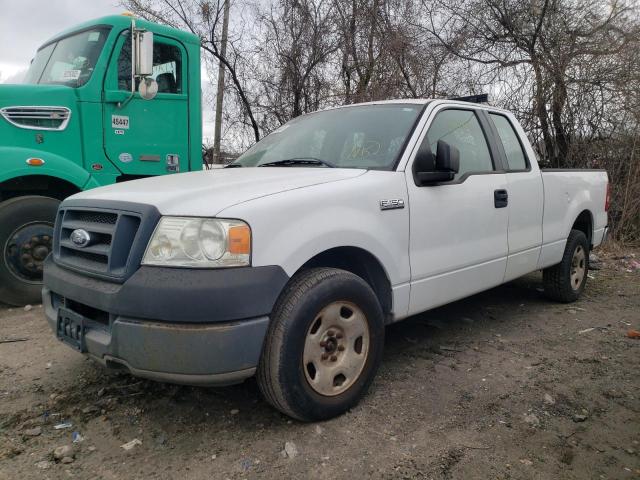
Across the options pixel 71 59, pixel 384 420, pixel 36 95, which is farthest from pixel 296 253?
pixel 71 59

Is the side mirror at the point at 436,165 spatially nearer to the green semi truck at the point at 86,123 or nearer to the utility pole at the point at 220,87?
the green semi truck at the point at 86,123

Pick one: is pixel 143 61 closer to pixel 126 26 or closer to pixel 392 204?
pixel 126 26

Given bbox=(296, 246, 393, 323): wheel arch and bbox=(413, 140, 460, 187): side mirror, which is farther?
A: bbox=(413, 140, 460, 187): side mirror

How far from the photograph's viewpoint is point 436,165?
136 inches

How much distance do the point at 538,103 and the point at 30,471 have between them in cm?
940

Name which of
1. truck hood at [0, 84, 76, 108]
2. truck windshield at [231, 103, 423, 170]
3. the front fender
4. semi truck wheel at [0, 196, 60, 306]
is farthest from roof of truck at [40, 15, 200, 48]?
truck windshield at [231, 103, 423, 170]

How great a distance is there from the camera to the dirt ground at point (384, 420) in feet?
8.36

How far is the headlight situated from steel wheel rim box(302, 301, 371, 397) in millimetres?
562

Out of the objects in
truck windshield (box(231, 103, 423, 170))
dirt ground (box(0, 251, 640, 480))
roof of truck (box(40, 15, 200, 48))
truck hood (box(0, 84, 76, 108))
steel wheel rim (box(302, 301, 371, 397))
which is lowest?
dirt ground (box(0, 251, 640, 480))

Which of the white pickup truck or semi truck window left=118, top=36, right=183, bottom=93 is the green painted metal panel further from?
the white pickup truck

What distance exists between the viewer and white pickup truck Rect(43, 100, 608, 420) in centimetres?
247

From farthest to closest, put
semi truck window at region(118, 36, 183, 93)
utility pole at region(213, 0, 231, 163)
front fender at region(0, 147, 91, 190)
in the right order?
1. utility pole at region(213, 0, 231, 163)
2. semi truck window at region(118, 36, 183, 93)
3. front fender at region(0, 147, 91, 190)

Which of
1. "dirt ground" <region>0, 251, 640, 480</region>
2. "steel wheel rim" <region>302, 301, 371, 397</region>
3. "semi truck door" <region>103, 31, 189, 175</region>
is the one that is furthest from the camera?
"semi truck door" <region>103, 31, 189, 175</region>

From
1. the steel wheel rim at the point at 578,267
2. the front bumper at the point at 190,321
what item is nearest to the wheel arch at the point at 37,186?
→ the front bumper at the point at 190,321
